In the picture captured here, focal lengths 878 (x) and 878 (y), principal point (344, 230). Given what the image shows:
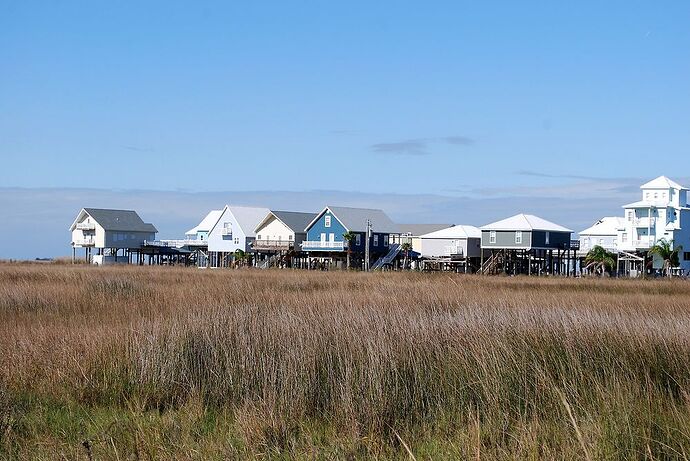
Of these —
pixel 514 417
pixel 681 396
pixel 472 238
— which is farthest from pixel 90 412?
pixel 472 238

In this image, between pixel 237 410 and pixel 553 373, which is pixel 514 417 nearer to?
pixel 553 373

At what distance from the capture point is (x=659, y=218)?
72.1 meters

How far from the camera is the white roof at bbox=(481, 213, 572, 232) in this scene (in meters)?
74.0

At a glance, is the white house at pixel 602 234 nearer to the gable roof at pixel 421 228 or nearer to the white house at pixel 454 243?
the white house at pixel 454 243

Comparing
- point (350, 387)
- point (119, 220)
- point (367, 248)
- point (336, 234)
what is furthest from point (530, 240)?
point (350, 387)

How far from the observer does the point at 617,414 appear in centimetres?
887

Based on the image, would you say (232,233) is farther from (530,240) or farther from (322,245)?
(530,240)

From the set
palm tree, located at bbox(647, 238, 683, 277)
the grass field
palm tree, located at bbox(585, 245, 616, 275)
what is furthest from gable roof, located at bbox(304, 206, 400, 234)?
the grass field

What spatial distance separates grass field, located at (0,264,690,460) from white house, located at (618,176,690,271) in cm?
6051

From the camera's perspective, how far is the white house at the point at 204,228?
332 ft

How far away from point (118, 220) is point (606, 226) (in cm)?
5279

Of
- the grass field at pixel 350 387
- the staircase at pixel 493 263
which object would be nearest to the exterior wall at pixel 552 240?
the staircase at pixel 493 263

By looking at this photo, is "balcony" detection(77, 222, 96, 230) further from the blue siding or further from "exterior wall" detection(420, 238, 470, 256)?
"exterior wall" detection(420, 238, 470, 256)

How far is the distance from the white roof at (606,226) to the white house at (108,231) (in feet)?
158
